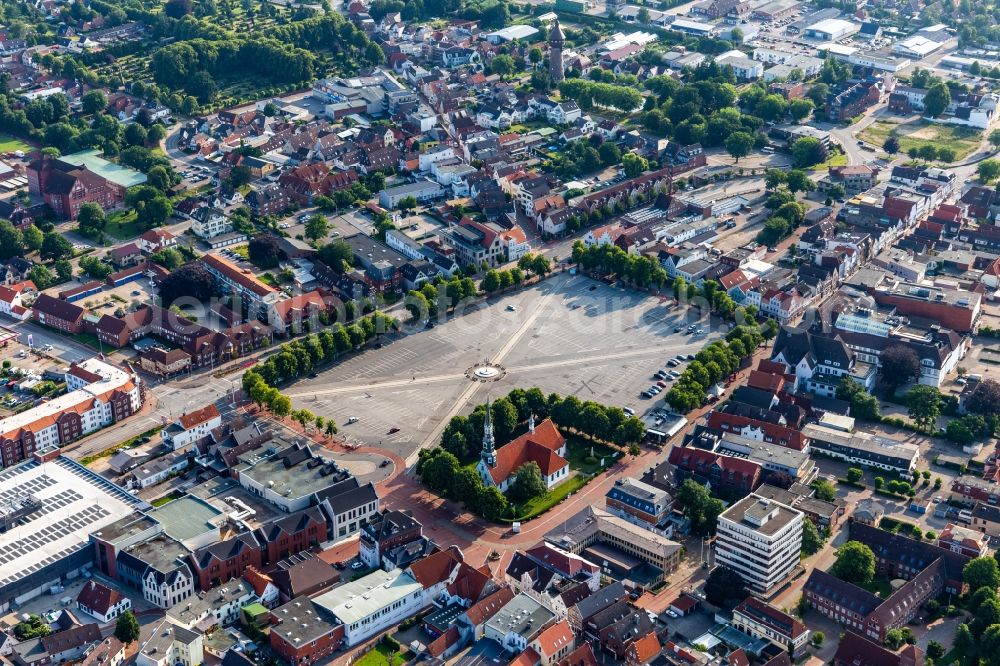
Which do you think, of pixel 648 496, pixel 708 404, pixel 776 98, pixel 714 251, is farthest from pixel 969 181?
pixel 648 496

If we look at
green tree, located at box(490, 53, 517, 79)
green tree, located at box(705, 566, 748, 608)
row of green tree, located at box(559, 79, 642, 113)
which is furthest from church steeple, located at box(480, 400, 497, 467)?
green tree, located at box(490, 53, 517, 79)

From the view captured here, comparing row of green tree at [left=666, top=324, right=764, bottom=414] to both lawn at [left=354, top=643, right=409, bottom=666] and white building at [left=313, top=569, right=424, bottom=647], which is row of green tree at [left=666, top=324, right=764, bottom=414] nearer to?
white building at [left=313, top=569, right=424, bottom=647]

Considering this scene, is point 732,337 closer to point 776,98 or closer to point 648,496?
point 648,496

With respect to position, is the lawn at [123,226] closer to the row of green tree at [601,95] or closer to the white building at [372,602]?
the row of green tree at [601,95]

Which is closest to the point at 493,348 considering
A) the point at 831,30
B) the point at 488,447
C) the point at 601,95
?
the point at 488,447

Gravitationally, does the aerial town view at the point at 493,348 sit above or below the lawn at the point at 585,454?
above

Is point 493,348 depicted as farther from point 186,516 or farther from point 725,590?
point 725,590

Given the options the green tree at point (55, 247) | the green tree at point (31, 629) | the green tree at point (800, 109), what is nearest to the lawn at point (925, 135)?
the green tree at point (800, 109)
